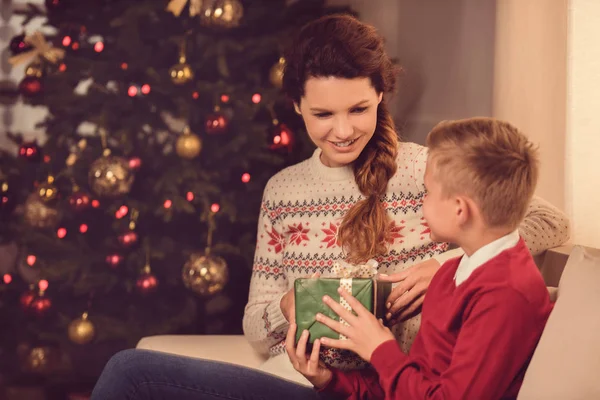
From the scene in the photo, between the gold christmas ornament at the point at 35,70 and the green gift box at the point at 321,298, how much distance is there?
90.5 inches

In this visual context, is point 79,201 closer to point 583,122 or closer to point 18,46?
point 18,46

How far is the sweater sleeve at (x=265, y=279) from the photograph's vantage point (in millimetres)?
2004

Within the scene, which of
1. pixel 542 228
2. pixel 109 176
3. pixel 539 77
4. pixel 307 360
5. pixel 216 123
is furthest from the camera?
pixel 216 123

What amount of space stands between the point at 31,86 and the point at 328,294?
2331mm

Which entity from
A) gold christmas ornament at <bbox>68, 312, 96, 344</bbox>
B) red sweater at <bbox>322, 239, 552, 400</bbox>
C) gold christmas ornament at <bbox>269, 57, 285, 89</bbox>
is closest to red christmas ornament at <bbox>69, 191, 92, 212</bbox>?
gold christmas ornament at <bbox>68, 312, 96, 344</bbox>

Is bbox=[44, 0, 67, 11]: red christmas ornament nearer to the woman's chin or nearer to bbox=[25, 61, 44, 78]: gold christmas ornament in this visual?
bbox=[25, 61, 44, 78]: gold christmas ornament

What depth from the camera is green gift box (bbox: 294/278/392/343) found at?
4.79ft

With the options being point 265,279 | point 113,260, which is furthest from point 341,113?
point 113,260

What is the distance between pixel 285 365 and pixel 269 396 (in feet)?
0.99

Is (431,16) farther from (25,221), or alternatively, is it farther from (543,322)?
(543,322)

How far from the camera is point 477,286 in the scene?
49.6 inches

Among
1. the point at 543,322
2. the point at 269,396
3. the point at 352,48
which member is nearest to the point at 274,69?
the point at 352,48

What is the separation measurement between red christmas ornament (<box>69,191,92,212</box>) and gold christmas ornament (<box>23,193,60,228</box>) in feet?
0.33

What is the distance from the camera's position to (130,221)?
3385mm
